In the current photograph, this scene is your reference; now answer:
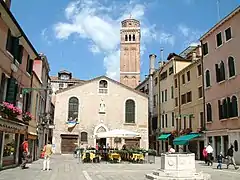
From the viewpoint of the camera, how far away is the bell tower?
3455 inches

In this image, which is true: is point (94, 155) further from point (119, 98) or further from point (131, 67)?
point (131, 67)

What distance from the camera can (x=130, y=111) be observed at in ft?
131

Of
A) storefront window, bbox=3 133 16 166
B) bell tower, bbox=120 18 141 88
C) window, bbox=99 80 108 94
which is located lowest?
storefront window, bbox=3 133 16 166

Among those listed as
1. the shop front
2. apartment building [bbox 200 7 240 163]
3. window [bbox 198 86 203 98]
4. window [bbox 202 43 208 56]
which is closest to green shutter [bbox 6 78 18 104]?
the shop front

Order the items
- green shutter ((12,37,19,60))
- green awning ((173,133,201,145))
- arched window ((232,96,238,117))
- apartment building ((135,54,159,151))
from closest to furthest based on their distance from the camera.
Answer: green shutter ((12,37,19,60)) → arched window ((232,96,238,117)) → green awning ((173,133,201,145)) → apartment building ((135,54,159,151))

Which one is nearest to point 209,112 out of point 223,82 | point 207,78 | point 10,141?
point 207,78

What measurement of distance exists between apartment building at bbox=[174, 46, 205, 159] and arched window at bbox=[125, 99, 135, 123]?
5.89 meters

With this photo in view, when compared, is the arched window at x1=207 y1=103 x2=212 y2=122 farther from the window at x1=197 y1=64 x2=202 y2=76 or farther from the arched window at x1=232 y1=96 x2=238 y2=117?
the arched window at x1=232 y1=96 x2=238 y2=117

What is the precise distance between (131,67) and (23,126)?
71021 mm

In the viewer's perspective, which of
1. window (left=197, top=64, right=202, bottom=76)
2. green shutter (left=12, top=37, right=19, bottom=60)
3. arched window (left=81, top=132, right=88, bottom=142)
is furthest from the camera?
arched window (left=81, top=132, right=88, bottom=142)

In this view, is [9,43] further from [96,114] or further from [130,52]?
[130,52]

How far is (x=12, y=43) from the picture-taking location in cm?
1722

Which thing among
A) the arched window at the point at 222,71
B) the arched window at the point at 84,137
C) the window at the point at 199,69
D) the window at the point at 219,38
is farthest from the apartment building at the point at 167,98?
the arched window at the point at 222,71

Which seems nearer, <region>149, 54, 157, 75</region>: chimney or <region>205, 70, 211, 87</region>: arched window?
<region>205, 70, 211, 87</region>: arched window
